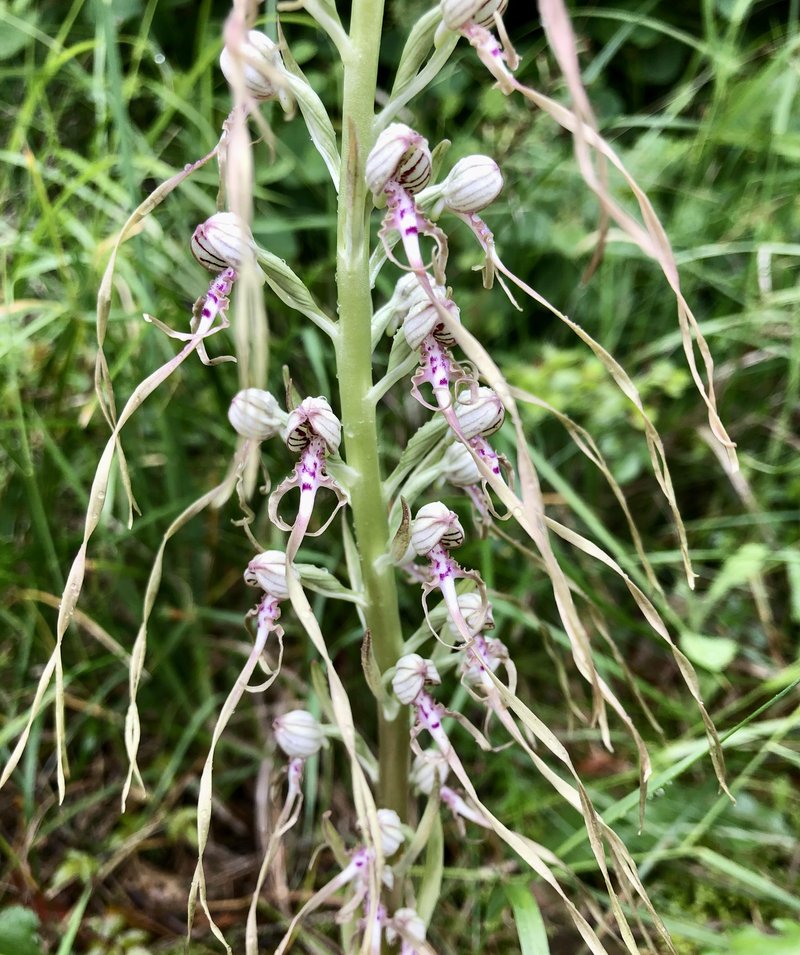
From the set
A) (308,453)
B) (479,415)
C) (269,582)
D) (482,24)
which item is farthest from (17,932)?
(482,24)

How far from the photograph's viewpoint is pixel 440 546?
67 cm

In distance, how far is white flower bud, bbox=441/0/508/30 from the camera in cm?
54

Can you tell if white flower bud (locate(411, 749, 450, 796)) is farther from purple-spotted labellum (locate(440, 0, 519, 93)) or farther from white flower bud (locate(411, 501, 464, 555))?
purple-spotted labellum (locate(440, 0, 519, 93))

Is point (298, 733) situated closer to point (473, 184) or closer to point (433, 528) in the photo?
point (433, 528)

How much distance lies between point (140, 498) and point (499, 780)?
25.4 inches

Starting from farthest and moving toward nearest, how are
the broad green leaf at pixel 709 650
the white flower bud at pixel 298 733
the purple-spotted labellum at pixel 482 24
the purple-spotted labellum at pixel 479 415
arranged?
the broad green leaf at pixel 709 650 < the white flower bud at pixel 298 733 < the purple-spotted labellum at pixel 479 415 < the purple-spotted labellum at pixel 482 24

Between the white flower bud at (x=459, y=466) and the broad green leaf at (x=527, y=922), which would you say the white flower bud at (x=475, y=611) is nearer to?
the white flower bud at (x=459, y=466)

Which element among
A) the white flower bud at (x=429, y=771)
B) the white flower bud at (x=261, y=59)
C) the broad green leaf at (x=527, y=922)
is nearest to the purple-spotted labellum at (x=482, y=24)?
the white flower bud at (x=261, y=59)

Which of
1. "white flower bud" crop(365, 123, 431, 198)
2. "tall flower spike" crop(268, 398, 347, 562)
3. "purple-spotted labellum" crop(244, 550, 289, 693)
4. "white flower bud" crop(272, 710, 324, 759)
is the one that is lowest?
"white flower bud" crop(272, 710, 324, 759)

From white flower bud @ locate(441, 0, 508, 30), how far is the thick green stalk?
0.17ft

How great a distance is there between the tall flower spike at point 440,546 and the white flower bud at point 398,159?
0.80 feet

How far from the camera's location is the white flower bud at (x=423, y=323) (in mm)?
608

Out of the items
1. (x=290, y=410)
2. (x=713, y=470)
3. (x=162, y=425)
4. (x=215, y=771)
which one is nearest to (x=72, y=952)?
(x=215, y=771)

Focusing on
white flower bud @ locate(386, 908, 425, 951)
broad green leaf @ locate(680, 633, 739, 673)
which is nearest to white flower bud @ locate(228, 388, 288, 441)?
white flower bud @ locate(386, 908, 425, 951)
